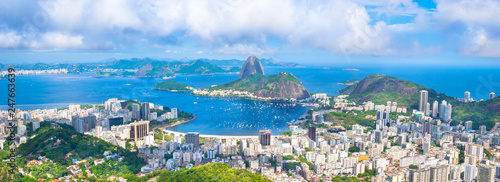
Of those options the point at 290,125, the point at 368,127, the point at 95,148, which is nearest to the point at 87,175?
the point at 95,148

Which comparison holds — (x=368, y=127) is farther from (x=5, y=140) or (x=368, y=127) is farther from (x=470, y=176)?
(x=5, y=140)

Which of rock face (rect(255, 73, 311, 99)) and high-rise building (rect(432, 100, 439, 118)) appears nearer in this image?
high-rise building (rect(432, 100, 439, 118))

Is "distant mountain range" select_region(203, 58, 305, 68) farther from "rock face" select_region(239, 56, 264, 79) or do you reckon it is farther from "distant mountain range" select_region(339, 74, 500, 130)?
"distant mountain range" select_region(339, 74, 500, 130)

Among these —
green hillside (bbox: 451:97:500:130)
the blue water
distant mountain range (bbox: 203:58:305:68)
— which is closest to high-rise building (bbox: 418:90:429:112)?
green hillside (bbox: 451:97:500:130)

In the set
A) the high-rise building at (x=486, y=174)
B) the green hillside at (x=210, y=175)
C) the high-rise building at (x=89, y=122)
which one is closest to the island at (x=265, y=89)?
the high-rise building at (x=89, y=122)

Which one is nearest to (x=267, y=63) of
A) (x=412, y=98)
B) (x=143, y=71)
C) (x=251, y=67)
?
(x=143, y=71)

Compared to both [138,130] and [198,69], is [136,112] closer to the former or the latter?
[138,130]

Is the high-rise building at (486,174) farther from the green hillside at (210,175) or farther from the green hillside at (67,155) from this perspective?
the green hillside at (67,155)

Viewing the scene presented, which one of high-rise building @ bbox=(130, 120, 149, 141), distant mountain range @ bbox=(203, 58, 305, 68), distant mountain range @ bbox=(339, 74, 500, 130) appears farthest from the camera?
distant mountain range @ bbox=(203, 58, 305, 68)
